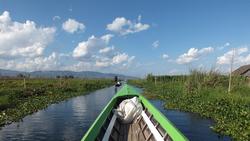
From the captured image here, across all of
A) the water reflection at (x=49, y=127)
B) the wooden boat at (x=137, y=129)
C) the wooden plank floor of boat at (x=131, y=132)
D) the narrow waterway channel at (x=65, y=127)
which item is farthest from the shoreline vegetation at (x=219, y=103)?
the water reflection at (x=49, y=127)

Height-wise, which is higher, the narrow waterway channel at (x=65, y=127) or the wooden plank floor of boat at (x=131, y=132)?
the wooden plank floor of boat at (x=131, y=132)

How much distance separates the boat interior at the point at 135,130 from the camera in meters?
8.32

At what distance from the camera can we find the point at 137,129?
33.8 feet

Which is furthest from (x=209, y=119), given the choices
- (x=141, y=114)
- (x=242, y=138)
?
(x=141, y=114)

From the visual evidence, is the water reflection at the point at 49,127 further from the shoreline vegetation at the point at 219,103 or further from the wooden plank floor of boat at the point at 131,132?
the shoreline vegetation at the point at 219,103

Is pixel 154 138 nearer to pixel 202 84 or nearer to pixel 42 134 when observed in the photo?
pixel 42 134

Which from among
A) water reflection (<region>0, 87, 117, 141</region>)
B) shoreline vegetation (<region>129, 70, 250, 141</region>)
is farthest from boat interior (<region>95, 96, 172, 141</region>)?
shoreline vegetation (<region>129, 70, 250, 141</region>)

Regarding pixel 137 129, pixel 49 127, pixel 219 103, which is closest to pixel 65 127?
pixel 49 127

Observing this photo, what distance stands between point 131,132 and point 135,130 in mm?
261

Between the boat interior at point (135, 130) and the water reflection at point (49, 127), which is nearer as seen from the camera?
the boat interior at point (135, 130)

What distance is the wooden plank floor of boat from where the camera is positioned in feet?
29.8

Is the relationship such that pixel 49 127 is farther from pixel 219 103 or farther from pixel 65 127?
pixel 219 103

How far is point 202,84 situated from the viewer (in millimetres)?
28641

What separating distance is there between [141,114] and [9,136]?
7331mm
